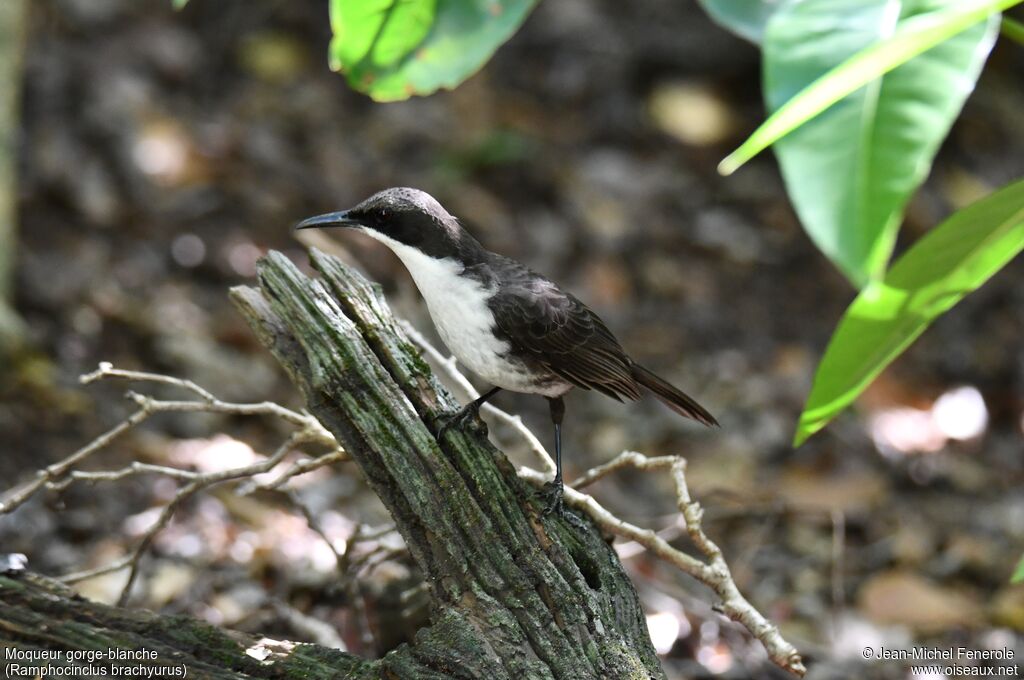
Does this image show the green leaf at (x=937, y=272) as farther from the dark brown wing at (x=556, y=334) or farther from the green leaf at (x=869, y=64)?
the dark brown wing at (x=556, y=334)

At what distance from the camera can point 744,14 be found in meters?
2.90

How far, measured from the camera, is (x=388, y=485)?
3.05 meters

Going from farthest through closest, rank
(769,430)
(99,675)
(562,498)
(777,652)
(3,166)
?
(769,430) < (3,166) < (562,498) < (777,652) < (99,675)

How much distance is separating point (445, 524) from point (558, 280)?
4.62 meters

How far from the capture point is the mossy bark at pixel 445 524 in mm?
2816

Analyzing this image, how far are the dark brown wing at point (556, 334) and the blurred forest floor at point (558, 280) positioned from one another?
3.16 feet

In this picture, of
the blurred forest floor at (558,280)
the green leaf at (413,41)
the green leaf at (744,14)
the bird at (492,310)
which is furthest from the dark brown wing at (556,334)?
the green leaf at (744,14)

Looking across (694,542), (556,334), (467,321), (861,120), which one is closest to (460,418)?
(467,321)

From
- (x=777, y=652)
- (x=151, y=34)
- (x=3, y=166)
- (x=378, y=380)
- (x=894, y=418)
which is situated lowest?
(x=777, y=652)

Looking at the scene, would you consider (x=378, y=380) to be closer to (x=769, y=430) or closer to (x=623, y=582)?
(x=623, y=582)

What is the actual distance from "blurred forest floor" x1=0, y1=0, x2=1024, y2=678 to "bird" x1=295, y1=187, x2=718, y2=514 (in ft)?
2.96

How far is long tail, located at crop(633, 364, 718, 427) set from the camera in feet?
12.7

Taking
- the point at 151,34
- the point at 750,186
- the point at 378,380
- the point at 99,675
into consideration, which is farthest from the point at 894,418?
the point at 151,34

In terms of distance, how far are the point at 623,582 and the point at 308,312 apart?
118 centimetres
